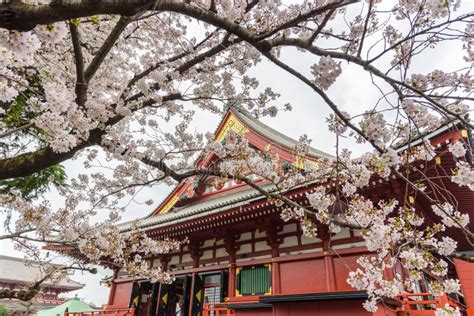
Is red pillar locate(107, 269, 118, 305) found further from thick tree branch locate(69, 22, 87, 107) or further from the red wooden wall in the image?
thick tree branch locate(69, 22, 87, 107)

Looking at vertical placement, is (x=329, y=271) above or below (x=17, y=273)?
below

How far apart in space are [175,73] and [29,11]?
231 cm

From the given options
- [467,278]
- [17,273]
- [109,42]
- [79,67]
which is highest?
[17,273]

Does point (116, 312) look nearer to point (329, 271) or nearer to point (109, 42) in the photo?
point (329, 271)

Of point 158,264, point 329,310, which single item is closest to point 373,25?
point 329,310

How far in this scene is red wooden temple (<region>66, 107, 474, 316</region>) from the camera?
16.5ft

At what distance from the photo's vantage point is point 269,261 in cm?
674

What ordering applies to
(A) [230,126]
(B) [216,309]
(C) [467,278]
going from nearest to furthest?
1. (B) [216,309]
2. (C) [467,278]
3. (A) [230,126]

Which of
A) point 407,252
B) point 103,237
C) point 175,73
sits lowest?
point 407,252

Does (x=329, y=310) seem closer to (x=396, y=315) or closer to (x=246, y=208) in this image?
(x=396, y=315)

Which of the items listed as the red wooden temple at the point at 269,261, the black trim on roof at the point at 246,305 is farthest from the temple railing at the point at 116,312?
the black trim on roof at the point at 246,305

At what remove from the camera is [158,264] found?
9.73 m

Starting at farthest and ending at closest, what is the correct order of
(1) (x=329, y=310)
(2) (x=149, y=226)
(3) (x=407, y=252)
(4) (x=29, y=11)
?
1. (2) (x=149, y=226)
2. (1) (x=329, y=310)
3. (3) (x=407, y=252)
4. (4) (x=29, y=11)

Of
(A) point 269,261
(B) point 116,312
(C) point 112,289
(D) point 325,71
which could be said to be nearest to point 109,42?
(D) point 325,71
